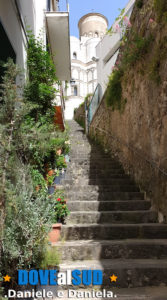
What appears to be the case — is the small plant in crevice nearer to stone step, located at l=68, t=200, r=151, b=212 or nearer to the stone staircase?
the stone staircase

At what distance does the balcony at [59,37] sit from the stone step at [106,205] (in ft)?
15.1

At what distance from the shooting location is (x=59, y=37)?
25.5 feet

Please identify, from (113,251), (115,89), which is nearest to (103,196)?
(113,251)

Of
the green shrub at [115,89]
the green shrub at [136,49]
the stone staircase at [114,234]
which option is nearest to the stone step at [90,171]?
the stone staircase at [114,234]

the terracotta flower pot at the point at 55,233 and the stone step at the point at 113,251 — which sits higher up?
the terracotta flower pot at the point at 55,233

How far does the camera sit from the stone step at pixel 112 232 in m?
3.75

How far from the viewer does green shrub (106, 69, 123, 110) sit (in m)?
6.78

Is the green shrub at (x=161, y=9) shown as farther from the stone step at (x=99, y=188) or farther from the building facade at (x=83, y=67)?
the building facade at (x=83, y=67)

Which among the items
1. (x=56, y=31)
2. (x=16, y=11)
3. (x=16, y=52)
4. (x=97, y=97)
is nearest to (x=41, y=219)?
(x=16, y=52)

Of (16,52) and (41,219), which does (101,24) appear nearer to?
(16,52)

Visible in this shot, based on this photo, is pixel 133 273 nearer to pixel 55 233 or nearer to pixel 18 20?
pixel 55 233

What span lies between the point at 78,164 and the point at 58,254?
3710mm

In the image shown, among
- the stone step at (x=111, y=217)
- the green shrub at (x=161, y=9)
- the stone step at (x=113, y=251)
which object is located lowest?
the stone step at (x=113, y=251)

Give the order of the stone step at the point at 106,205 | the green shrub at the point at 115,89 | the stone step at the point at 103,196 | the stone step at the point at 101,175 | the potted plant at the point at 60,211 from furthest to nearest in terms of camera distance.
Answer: the green shrub at the point at 115,89 < the stone step at the point at 101,175 < the stone step at the point at 103,196 < the stone step at the point at 106,205 < the potted plant at the point at 60,211
